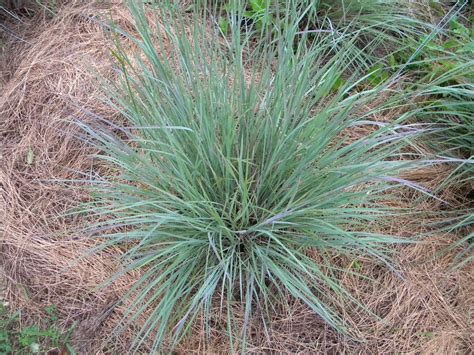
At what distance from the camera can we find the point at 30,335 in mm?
1554

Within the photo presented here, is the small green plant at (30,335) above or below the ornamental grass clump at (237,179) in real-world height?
below

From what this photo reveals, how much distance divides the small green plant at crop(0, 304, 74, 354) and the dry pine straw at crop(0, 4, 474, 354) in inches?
1.3

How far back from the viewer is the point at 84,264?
5.47 feet

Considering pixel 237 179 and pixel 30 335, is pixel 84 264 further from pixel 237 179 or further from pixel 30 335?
pixel 237 179

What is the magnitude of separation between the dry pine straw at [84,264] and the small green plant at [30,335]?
3 centimetres

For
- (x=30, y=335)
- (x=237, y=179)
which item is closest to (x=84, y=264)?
(x=30, y=335)

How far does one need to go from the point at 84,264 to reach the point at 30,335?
285 millimetres

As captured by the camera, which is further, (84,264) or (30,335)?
(84,264)

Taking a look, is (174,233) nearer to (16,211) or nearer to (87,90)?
(16,211)

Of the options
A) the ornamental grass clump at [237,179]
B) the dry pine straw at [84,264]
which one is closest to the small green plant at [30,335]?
the dry pine straw at [84,264]

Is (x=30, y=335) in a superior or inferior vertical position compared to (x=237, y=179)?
inferior

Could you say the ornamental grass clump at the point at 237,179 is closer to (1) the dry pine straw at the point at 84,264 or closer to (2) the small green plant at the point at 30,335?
(1) the dry pine straw at the point at 84,264

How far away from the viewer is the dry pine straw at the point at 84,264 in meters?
1.52

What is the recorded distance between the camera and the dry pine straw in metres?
1.52
